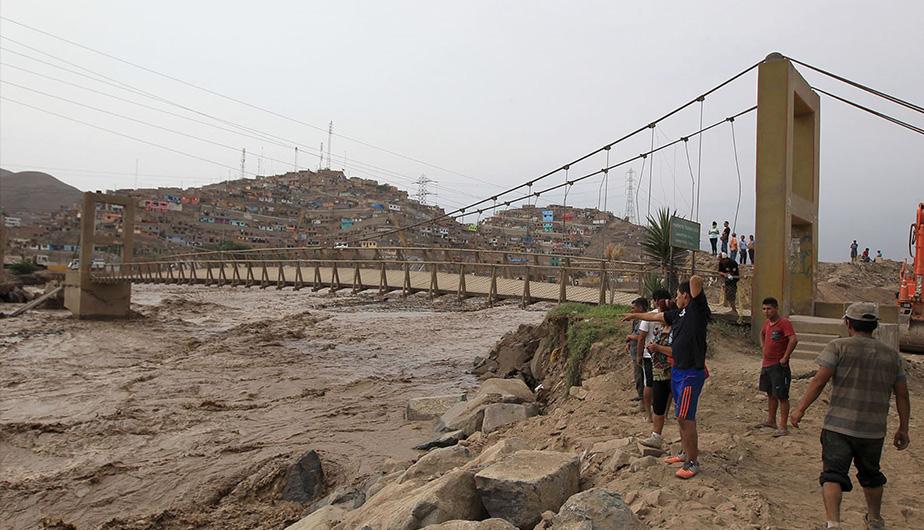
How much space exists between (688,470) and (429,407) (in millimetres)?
5626

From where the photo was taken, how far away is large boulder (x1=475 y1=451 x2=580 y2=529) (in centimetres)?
329

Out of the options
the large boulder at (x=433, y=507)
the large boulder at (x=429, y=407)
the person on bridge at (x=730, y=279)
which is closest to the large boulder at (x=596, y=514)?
the large boulder at (x=433, y=507)

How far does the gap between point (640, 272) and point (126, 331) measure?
18828 mm

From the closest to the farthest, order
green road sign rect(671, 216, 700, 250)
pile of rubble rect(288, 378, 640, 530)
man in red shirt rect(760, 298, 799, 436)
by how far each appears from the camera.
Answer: pile of rubble rect(288, 378, 640, 530) → man in red shirt rect(760, 298, 799, 436) → green road sign rect(671, 216, 700, 250)

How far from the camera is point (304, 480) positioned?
609cm

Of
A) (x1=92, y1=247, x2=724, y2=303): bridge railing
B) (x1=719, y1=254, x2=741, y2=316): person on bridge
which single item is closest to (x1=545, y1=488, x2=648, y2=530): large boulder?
(x1=92, y1=247, x2=724, y2=303): bridge railing

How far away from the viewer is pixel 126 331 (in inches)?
835

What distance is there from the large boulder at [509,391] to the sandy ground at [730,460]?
110 cm

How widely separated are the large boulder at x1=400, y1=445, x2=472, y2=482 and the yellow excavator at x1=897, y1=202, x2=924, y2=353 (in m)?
12.5

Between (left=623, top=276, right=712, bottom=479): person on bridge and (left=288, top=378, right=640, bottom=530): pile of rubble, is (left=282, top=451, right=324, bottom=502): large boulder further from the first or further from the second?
(left=623, top=276, right=712, bottom=479): person on bridge

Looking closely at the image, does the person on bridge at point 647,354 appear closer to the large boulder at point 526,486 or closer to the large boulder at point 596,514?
the large boulder at point 526,486

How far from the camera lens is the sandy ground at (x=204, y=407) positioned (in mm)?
6211

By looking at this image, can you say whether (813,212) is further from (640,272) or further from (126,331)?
(126,331)

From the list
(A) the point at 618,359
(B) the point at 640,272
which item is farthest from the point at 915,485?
(B) the point at 640,272
